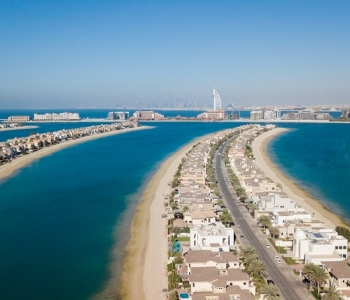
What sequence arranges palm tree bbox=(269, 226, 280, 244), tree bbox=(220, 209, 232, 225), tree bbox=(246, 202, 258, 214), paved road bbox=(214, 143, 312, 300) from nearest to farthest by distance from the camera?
paved road bbox=(214, 143, 312, 300) < palm tree bbox=(269, 226, 280, 244) < tree bbox=(220, 209, 232, 225) < tree bbox=(246, 202, 258, 214)

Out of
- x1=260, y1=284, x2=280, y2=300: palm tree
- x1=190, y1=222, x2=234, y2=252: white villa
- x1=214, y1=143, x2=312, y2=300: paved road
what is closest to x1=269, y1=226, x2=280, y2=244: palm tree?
x1=214, y1=143, x2=312, y2=300: paved road

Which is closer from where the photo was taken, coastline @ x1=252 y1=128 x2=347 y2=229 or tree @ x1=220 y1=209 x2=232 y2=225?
tree @ x1=220 y1=209 x2=232 y2=225

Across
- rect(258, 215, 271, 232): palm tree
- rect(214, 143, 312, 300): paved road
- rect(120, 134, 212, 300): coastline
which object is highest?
rect(258, 215, 271, 232): palm tree

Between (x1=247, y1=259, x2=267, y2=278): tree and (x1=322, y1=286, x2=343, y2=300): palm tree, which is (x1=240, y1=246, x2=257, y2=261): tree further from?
(x1=322, y1=286, x2=343, y2=300): palm tree

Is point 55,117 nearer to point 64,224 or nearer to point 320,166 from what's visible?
point 320,166

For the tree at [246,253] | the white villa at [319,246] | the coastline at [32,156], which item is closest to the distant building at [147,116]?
the coastline at [32,156]
